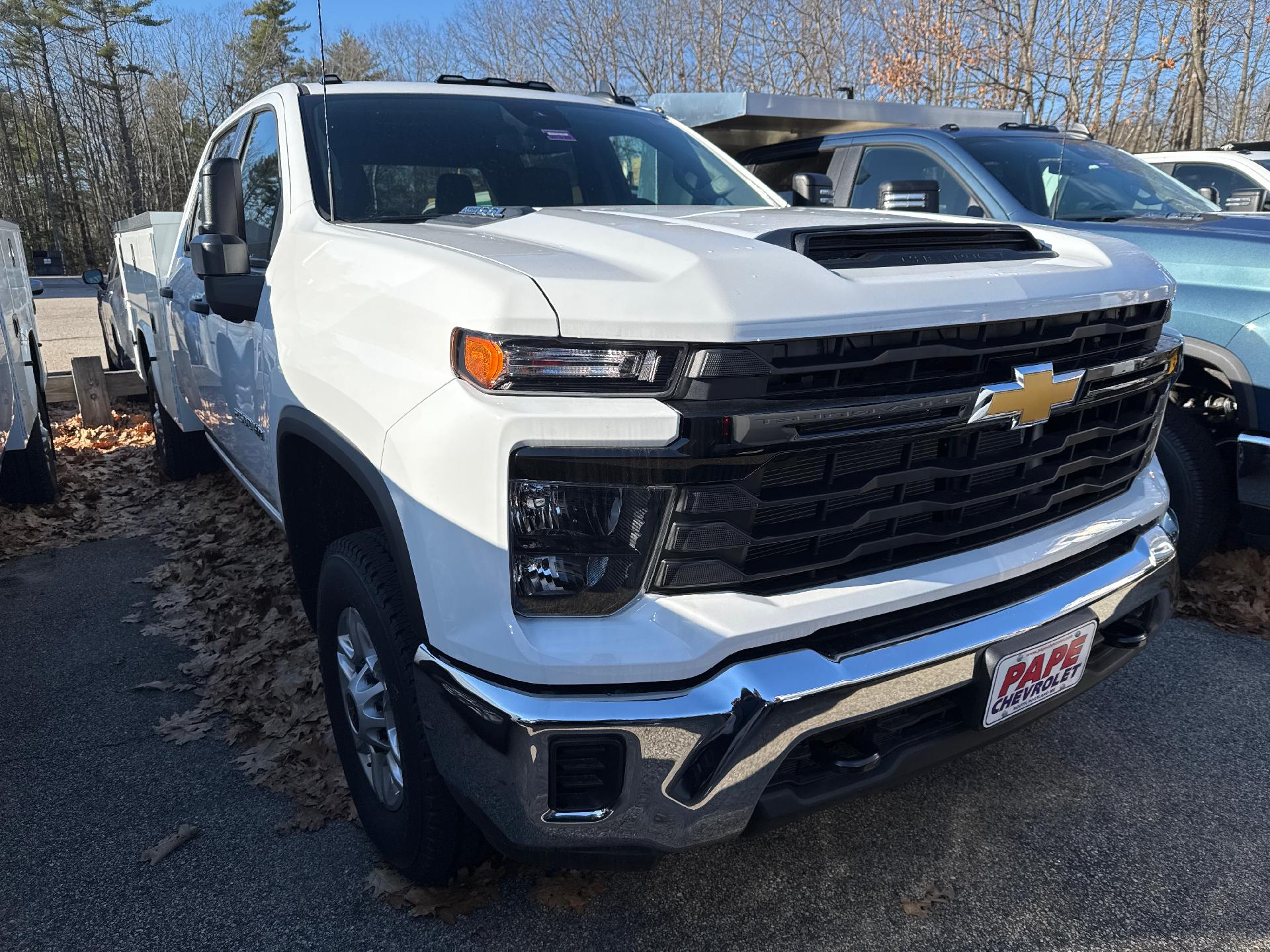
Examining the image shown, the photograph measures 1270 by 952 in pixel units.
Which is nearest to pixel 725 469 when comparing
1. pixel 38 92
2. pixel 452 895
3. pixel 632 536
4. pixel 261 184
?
pixel 632 536

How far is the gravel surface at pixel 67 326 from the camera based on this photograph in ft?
37.9

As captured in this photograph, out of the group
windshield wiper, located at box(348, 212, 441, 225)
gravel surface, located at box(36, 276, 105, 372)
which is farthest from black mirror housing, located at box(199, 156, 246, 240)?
gravel surface, located at box(36, 276, 105, 372)

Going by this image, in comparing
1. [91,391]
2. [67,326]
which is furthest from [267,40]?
[91,391]

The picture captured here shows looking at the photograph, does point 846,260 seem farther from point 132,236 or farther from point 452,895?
point 132,236

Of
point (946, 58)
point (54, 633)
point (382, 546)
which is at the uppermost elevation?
point (946, 58)

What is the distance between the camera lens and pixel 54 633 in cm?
381

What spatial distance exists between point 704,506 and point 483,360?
18.6 inches

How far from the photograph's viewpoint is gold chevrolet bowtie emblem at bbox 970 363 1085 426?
185 cm

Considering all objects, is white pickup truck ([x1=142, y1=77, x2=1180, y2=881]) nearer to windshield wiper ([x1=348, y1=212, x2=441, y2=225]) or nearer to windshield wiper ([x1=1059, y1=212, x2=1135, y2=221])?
windshield wiper ([x1=348, y1=212, x2=441, y2=225])

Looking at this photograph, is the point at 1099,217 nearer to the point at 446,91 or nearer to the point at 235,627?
the point at 446,91

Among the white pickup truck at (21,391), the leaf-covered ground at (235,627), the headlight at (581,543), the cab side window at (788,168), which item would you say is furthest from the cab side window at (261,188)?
the cab side window at (788,168)

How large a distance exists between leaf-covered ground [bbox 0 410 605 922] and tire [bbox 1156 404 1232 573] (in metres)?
2.92

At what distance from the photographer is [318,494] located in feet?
9.00

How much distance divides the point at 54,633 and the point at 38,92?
3289 cm
